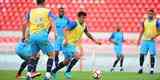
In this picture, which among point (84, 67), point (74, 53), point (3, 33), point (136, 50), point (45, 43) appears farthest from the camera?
point (3, 33)

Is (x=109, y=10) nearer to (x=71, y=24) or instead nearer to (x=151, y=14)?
(x=151, y=14)

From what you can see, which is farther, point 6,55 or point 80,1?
point 80,1

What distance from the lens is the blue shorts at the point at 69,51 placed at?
16.3m

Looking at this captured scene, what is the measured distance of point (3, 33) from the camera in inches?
1080

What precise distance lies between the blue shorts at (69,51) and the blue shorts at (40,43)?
2298 millimetres

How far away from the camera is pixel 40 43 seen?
548 inches

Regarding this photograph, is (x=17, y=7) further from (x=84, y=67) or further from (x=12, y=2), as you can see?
(x=84, y=67)

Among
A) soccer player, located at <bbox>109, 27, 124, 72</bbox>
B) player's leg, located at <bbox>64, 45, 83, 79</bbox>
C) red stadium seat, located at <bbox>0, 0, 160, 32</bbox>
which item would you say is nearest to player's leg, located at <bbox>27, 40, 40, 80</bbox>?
player's leg, located at <bbox>64, 45, 83, 79</bbox>

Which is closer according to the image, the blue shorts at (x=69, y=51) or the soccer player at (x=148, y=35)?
the blue shorts at (x=69, y=51)

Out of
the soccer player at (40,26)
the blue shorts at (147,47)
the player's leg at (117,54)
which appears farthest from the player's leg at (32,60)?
the player's leg at (117,54)

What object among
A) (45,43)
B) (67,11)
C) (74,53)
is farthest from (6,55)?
(45,43)

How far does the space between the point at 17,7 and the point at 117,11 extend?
4559 mm

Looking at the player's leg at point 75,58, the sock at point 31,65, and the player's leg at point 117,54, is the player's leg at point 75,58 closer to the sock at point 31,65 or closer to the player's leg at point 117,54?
the sock at point 31,65

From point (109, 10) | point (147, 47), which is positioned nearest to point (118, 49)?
point (147, 47)
